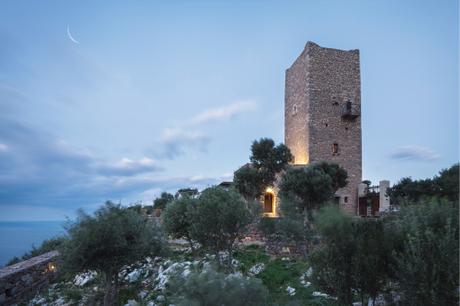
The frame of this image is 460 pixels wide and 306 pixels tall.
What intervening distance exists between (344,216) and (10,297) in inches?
489

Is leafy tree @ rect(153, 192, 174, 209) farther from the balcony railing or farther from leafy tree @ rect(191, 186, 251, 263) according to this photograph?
leafy tree @ rect(191, 186, 251, 263)

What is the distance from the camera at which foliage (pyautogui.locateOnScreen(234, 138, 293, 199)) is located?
80.1 ft

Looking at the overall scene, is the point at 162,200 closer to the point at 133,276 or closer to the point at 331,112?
the point at 331,112

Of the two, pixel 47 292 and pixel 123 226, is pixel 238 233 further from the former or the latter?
pixel 47 292

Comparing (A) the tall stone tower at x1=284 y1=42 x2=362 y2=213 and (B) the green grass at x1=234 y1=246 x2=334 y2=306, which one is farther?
(A) the tall stone tower at x1=284 y1=42 x2=362 y2=213

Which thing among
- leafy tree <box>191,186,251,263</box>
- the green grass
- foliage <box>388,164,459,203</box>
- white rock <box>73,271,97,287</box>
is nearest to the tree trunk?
leafy tree <box>191,186,251,263</box>

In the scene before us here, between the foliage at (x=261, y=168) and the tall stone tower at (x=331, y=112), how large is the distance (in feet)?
16.7

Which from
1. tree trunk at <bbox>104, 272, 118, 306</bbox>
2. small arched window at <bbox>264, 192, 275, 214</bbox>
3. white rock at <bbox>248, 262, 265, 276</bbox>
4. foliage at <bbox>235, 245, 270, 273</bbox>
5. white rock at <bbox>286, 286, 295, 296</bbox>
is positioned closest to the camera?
tree trunk at <bbox>104, 272, 118, 306</bbox>

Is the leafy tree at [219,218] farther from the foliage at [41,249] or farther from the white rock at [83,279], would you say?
the foliage at [41,249]

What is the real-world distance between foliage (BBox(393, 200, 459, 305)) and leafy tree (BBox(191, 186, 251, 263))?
20.5ft

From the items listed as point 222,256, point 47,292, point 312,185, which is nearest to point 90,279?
point 47,292

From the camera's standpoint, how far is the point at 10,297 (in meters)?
11.9

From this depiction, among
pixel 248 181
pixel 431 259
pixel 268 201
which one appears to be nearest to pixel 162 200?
pixel 268 201

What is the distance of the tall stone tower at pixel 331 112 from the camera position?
99.3ft
